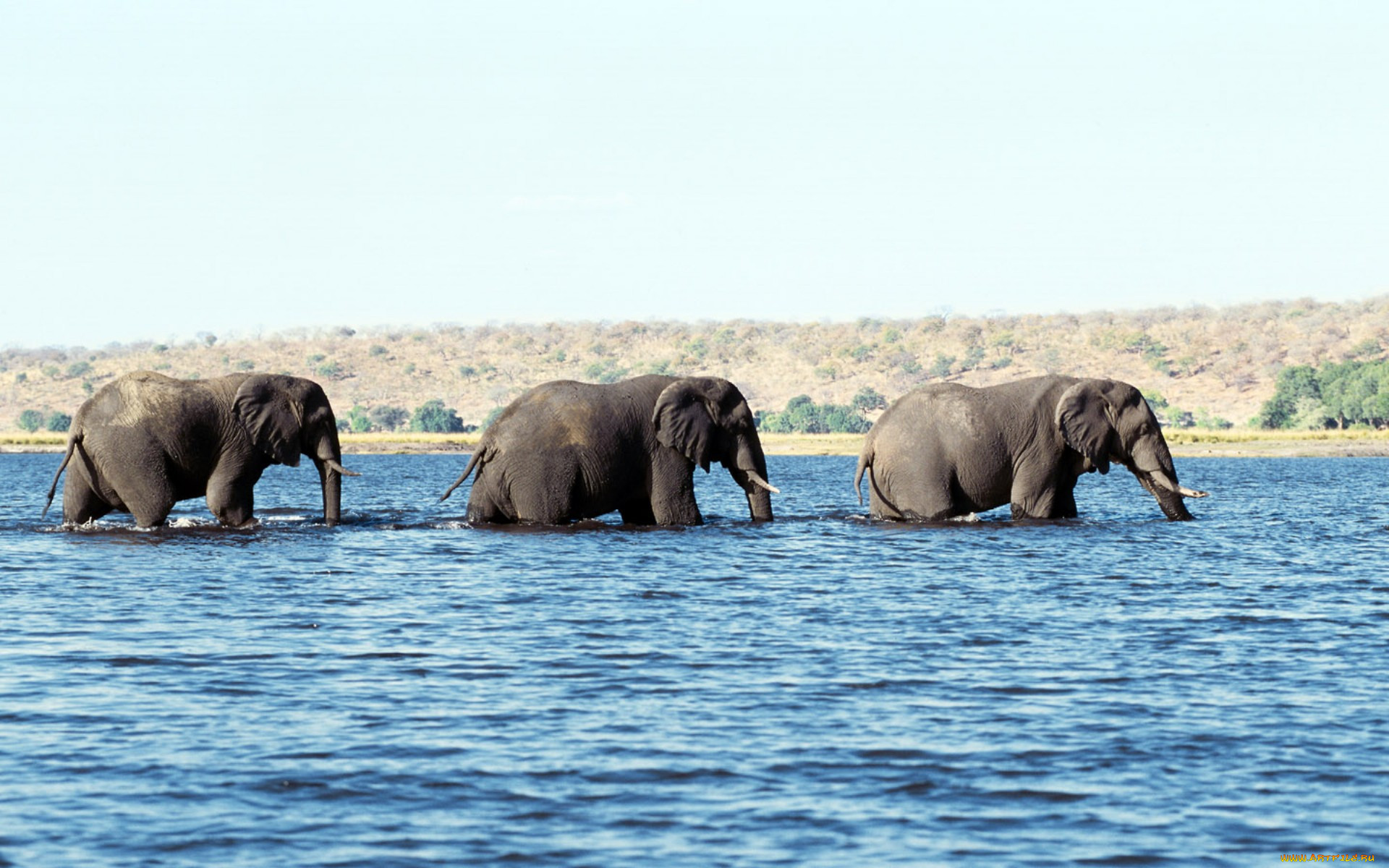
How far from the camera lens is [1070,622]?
20328 millimetres

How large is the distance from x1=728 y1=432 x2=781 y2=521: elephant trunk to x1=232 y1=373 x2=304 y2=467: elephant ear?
23.6ft

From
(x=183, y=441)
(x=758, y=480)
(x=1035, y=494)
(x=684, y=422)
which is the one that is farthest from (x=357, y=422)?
(x=684, y=422)

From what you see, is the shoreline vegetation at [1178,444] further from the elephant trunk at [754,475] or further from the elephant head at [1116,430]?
the elephant trunk at [754,475]

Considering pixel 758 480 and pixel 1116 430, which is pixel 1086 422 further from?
pixel 758 480

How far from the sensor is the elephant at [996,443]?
3169 centimetres

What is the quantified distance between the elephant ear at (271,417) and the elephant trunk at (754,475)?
7.21 meters

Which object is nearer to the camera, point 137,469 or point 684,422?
point 137,469

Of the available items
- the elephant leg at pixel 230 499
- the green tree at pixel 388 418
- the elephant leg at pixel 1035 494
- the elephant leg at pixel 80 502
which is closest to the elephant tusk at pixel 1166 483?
the elephant leg at pixel 1035 494

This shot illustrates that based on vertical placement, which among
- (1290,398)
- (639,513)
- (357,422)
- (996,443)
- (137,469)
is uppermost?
(1290,398)

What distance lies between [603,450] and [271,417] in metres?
5.37

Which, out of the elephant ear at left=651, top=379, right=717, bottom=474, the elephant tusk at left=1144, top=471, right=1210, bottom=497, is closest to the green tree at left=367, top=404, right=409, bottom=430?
the elephant tusk at left=1144, top=471, right=1210, bottom=497

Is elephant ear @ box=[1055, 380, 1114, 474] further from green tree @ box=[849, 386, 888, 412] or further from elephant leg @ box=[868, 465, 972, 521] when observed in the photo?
green tree @ box=[849, 386, 888, 412]

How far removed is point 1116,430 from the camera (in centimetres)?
3269

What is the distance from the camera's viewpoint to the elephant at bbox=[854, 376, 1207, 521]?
31.7m
